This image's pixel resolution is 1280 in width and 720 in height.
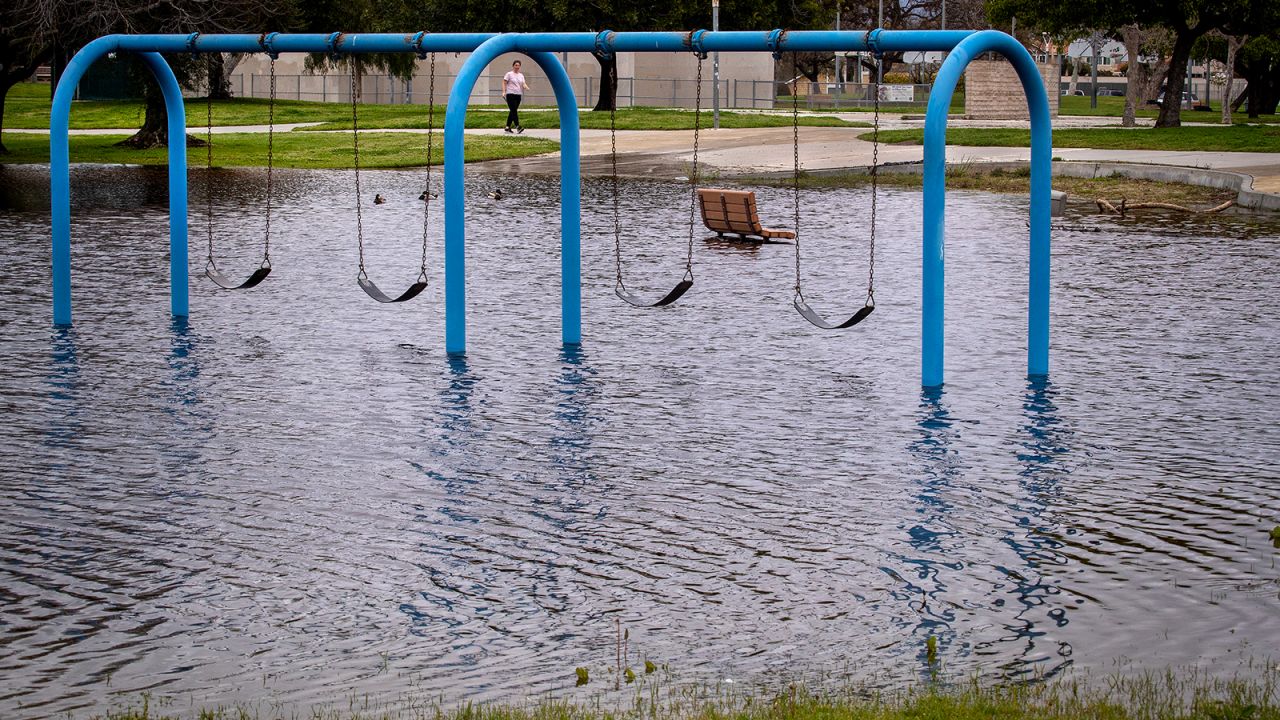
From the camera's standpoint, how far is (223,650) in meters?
5.91

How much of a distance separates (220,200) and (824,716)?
71.4 ft

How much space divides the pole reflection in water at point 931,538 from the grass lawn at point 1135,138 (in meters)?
24.5

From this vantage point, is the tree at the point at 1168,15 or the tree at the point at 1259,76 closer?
the tree at the point at 1168,15

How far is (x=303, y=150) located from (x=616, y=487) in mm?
29140

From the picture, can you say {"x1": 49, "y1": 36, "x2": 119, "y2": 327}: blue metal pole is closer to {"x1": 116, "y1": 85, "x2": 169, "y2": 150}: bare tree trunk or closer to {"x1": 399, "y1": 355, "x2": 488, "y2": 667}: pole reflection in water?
{"x1": 399, "y1": 355, "x2": 488, "y2": 667}: pole reflection in water

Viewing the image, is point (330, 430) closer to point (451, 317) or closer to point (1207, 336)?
point (451, 317)

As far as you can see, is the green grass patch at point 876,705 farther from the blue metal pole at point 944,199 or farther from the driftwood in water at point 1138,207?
the driftwood in water at point 1138,207

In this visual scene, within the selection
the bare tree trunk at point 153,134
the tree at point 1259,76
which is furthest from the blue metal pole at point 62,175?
the tree at point 1259,76

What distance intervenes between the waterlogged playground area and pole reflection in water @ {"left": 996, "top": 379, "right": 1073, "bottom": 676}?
24 mm

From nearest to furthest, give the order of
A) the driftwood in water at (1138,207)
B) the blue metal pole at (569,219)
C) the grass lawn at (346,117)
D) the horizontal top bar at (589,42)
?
the horizontal top bar at (589,42), the blue metal pole at (569,219), the driftwood in water at (1138,207), the grass lawn at (346,117)

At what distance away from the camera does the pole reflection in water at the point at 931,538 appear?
6164 mm

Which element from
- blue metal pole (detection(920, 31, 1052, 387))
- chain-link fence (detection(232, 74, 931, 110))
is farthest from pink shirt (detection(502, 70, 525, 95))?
blue metal pole (detection(920, 31, 1052, 387))

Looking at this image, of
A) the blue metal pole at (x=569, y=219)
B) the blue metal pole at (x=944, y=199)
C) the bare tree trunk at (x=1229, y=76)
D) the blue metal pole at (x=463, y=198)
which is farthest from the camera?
the bare tree trunk at (x=1229, y=76)

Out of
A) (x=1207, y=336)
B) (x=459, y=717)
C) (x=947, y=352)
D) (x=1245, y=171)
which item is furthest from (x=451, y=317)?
(x=1245, y=171)
